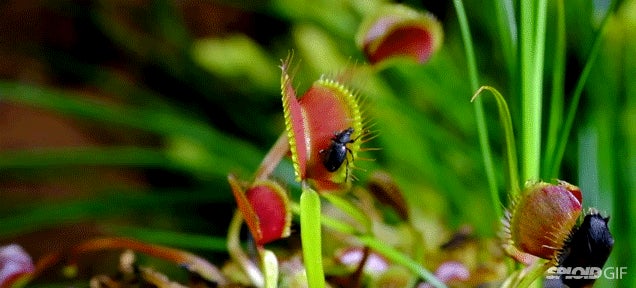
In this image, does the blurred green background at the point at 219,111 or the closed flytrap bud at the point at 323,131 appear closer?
the closed flytrap bud at the point at 323,131

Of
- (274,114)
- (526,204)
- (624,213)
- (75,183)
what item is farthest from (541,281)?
(75,183)

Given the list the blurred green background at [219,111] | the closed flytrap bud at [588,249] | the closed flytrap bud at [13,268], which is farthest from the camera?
the blurred green background at [219,111]

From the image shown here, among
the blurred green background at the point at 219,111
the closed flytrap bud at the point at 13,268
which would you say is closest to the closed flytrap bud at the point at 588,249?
the blurred green background at the point at 219,111

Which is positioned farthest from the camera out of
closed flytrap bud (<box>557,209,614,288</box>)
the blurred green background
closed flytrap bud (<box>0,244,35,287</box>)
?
the blurred green background

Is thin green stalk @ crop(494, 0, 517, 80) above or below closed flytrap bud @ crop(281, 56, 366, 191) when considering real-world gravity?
above

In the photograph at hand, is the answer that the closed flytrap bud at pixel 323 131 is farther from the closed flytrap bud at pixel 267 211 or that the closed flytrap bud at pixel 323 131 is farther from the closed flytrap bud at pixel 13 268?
the closed flytrap bud at pixel 13 268

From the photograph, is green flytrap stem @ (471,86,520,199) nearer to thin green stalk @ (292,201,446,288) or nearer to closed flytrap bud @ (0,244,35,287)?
thin green stalk @ (292,201,446,288)

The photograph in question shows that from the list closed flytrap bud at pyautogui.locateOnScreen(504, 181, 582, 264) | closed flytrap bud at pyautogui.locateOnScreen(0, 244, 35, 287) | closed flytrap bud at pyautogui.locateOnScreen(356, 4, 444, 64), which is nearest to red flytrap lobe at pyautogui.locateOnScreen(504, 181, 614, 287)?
closed flytrap bud at pyautogui.locateOnScreen(504, 181, 582, 264)
